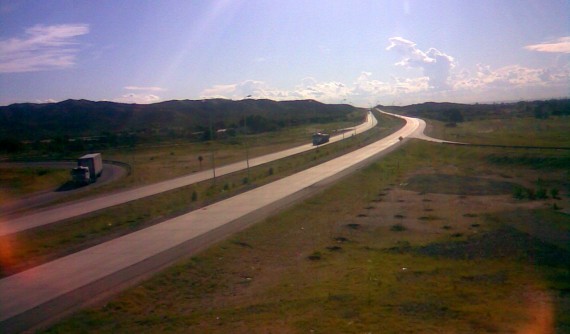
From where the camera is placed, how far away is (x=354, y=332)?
34.7 feet

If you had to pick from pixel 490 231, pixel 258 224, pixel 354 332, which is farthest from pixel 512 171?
pixel 354 332

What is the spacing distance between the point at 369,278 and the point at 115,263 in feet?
23.0

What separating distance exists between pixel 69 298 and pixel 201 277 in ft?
11.2

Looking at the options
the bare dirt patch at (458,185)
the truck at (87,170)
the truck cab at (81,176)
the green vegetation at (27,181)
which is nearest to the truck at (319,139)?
the green vegetation at (27,181)

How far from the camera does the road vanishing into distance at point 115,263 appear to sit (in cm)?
1284

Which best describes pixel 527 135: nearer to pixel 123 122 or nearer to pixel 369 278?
pixel 369 278

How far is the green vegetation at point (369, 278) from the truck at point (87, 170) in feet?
84.1

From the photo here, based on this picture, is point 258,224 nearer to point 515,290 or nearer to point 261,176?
point 515,290

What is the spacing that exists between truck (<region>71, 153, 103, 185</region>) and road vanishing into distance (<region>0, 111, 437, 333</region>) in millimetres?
21241

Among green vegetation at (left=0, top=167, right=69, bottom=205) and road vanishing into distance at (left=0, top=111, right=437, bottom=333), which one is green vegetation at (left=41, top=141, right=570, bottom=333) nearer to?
road vanishing into distance at (left=0, top=111, right=437, bottom=333)

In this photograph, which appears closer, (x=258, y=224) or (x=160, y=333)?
(x=160, y=333)

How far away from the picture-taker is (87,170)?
158 ft

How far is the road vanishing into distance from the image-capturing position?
42.1 feet

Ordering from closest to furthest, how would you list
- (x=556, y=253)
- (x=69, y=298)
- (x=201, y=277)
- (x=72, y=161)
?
(x=69, y=298) < (x=201, y=277) < (x=556, y=253) < (x=72, y=161)
